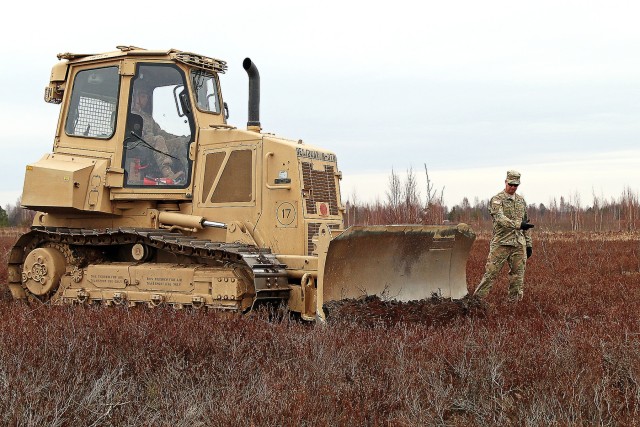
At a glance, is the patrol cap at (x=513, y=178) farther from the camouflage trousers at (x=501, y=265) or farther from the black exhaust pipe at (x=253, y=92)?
the black exhaust pipe at (x=253, y=92)

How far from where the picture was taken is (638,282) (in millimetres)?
14070

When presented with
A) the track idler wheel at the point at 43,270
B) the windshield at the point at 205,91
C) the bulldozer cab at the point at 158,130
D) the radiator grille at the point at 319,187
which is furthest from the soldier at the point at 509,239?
the track idler wheel at the point at 43,270

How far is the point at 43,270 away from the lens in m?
10.6

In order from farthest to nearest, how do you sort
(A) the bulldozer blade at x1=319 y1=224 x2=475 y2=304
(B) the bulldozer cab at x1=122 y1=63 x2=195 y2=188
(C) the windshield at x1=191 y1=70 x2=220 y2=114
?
(C) the windshield at x1=191 y1=70 x2=220 y2=114 < (B) the bulldozer cab at x1=122 y1=63 x2=195 y2=188 < (A) the bulldozer blade at x1=319 y1=224 x2=475 y2=304

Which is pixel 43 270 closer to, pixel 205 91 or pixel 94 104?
pixel 94 104

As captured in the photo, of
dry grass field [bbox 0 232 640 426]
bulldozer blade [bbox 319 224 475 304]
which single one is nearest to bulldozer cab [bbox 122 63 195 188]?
dry grass field [bbox 0 232 640 426]

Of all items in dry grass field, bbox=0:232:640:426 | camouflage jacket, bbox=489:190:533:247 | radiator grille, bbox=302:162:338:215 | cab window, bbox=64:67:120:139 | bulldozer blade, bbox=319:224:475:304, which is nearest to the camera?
dry grass field, bbox=0:232:640:426

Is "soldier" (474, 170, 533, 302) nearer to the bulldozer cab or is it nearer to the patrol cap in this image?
the patrol cap

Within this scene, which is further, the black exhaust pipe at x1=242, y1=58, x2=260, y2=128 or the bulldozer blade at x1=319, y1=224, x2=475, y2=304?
the black exhaust pipe at x1=242, y1=58, x2=260, y2=128

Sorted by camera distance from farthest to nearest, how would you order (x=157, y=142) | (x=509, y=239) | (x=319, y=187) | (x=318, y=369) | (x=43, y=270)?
(x=509, y=239)
(x=43, y=270)
(x=157, y=142)
(x=319, y=187)
(x=318, y=369)

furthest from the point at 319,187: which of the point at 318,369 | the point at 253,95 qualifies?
the point at 318,369

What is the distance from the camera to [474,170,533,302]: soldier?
11109mm

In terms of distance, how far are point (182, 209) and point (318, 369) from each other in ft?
15.2

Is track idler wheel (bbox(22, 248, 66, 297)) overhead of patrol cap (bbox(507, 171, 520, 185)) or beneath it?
beneath
